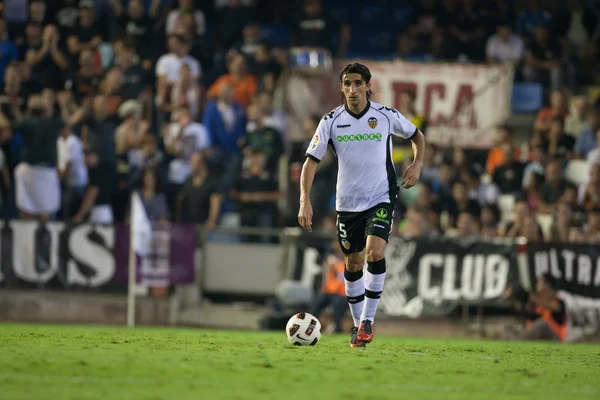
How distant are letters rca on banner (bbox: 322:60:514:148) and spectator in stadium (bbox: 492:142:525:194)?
1530 mm

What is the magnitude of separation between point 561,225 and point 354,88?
9498mm

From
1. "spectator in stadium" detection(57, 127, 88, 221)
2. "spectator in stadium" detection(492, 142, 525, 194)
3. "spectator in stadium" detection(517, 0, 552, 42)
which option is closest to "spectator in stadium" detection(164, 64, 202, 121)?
"spectator in stadium" detection(57, 127, 88, 221)

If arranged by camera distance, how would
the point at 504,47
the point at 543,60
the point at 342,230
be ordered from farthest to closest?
1. the point at 504,47
2. the point at 543,60
3. the point at 342,230

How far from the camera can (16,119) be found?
19906 mm

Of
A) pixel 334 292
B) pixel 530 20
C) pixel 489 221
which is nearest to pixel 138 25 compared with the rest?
pixel 334 292

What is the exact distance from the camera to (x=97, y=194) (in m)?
19.3

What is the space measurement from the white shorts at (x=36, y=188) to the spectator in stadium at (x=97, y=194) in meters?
0.55

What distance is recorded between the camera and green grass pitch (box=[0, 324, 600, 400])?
23.6ft

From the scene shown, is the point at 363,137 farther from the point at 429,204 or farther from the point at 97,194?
the point at 97,194

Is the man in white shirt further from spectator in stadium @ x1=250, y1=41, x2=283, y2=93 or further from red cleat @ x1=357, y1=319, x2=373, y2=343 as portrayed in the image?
red cleat @ x1=357, y1=319, x2=373, y2=343

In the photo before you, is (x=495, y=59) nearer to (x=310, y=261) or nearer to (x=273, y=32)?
(x=273, y=32)

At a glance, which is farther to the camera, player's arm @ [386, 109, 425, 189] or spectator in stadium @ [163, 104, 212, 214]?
spectator in stadium @ [163, 104, 212, 214]

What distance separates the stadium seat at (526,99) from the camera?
909 inches

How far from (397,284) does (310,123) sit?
347 centimetres
